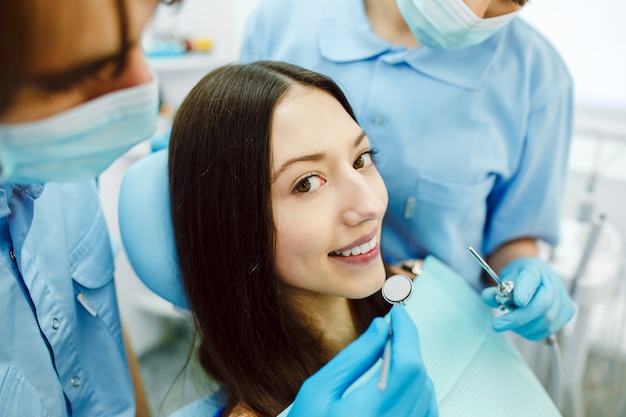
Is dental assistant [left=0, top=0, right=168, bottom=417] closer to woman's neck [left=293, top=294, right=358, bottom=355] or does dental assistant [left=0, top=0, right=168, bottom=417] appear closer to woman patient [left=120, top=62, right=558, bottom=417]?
woman patient [left=120, top=62, right=558, bottom=417]

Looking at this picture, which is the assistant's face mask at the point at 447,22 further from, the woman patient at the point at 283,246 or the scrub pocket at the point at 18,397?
the scrub pocket at the point at 18,397

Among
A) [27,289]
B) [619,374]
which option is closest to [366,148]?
[27,289]

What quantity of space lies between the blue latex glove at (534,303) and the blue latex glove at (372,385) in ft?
1.09

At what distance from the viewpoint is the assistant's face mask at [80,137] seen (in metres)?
0.40

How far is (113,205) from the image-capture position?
1869mm

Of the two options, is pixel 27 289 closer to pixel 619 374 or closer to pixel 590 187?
pixel 590 187

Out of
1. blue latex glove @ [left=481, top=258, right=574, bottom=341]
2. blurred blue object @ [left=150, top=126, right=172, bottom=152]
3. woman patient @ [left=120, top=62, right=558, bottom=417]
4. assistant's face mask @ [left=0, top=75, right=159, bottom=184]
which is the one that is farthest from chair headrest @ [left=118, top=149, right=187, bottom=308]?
blue latex glove @ [left=481, top=258, right=574, bottom=341]

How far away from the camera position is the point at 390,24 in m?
1.07

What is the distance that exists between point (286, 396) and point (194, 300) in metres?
0.24

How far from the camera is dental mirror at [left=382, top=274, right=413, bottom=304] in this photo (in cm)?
73

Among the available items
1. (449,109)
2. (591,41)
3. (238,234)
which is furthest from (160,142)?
(591,41)

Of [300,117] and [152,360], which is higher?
[300,117]

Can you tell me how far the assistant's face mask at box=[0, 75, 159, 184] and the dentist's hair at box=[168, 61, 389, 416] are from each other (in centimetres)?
36

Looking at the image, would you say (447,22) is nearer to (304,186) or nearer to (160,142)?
(304,186)
